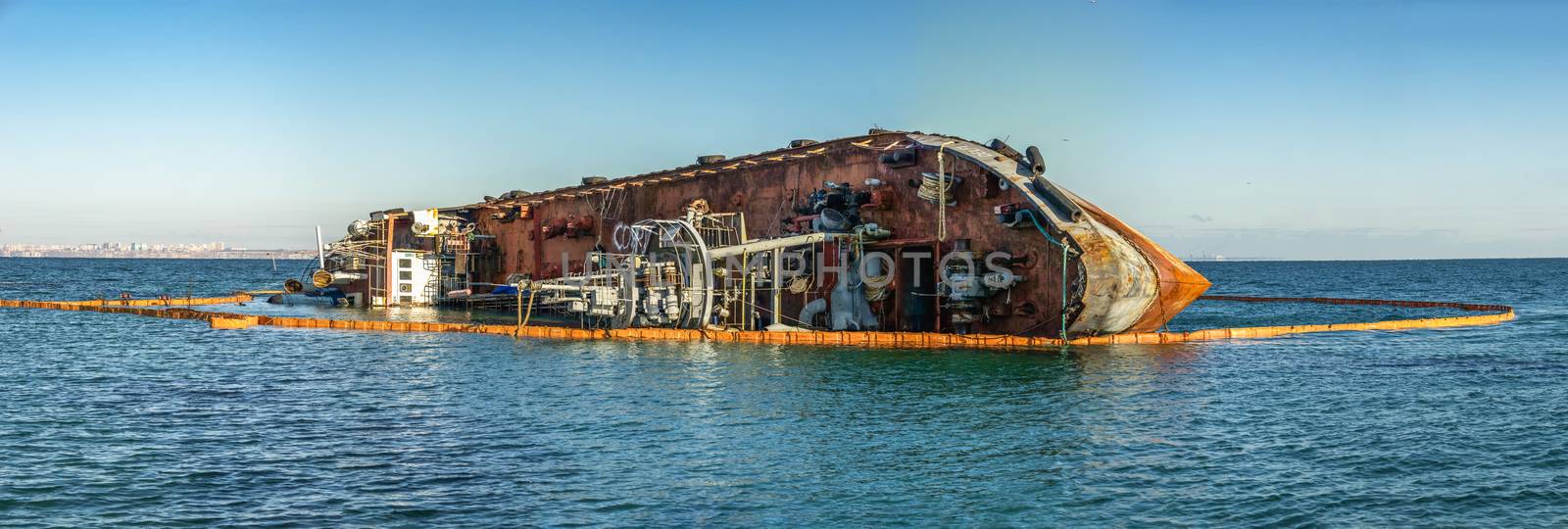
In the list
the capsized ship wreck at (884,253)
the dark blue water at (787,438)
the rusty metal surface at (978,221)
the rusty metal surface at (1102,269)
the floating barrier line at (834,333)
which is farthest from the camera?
the floating barrier line at (834,333)

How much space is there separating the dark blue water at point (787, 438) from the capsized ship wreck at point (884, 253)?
96.1 inches

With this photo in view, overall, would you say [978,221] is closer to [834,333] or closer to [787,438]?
[834,333]

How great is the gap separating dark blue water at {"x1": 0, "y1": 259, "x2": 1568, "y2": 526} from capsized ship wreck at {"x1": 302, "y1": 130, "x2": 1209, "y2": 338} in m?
2.44

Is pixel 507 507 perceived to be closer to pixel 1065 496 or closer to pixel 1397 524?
pixel 1065 496

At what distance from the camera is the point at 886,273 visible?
35500 mm

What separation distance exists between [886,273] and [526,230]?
3173cm

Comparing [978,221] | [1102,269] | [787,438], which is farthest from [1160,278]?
[787,438]

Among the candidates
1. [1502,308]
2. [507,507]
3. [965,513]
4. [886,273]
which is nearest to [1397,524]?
[965,513]

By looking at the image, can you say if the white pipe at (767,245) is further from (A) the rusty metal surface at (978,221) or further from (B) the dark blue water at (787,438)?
(B) the dark blue water at (787,438)

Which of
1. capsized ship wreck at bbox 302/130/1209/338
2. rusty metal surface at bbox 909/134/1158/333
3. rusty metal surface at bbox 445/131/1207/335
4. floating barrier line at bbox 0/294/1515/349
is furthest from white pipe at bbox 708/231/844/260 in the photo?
rusty metal surface at bbox 909/134/1158/333

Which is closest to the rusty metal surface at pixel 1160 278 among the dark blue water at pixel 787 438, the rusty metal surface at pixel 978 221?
the rusty metal surface at pixel 978 221

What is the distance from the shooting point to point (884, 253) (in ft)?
118

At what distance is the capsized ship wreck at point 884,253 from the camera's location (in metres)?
31.9

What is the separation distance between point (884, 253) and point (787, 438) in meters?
18.0
